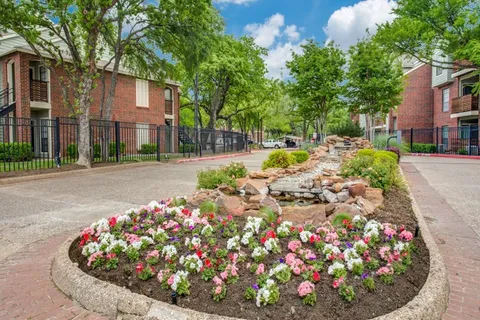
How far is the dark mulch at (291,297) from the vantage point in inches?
86.6

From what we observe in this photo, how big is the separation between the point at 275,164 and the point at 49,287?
6830mm

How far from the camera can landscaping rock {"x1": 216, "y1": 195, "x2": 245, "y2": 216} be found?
13.7 ft

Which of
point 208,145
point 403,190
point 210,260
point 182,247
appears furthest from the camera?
point 208,145

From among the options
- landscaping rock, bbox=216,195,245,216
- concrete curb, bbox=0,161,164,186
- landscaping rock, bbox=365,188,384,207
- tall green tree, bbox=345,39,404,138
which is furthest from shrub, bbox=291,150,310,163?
tall green tree, bbox=345,39,404,138

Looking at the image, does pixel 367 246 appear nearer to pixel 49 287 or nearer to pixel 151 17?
pixel 49 287

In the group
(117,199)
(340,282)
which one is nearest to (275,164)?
(117,199)

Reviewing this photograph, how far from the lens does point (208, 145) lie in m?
23.1

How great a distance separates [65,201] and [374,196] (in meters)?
6.18

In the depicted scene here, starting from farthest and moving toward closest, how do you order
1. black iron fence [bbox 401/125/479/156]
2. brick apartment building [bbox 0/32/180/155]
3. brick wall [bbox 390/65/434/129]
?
brick wall [bbox 390/65/434/129] < black iron fence [bbox 401/125/479/156] < brick apartment building [bbox 0/32/180/155]

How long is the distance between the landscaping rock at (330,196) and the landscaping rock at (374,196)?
49 centimetres

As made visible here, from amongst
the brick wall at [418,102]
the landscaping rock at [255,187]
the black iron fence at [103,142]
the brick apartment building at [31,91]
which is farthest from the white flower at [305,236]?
the brick wall at [418,102]

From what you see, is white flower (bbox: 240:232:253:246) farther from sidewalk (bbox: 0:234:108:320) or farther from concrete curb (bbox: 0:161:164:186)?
→ concrete curb (bbox: 0:161:164:186)

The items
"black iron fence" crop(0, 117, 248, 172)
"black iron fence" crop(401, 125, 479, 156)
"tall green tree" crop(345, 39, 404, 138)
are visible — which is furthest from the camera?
"black iron fence" crop(401, 125, 479, 156)

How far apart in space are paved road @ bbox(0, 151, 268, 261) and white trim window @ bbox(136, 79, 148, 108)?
39.1ft
